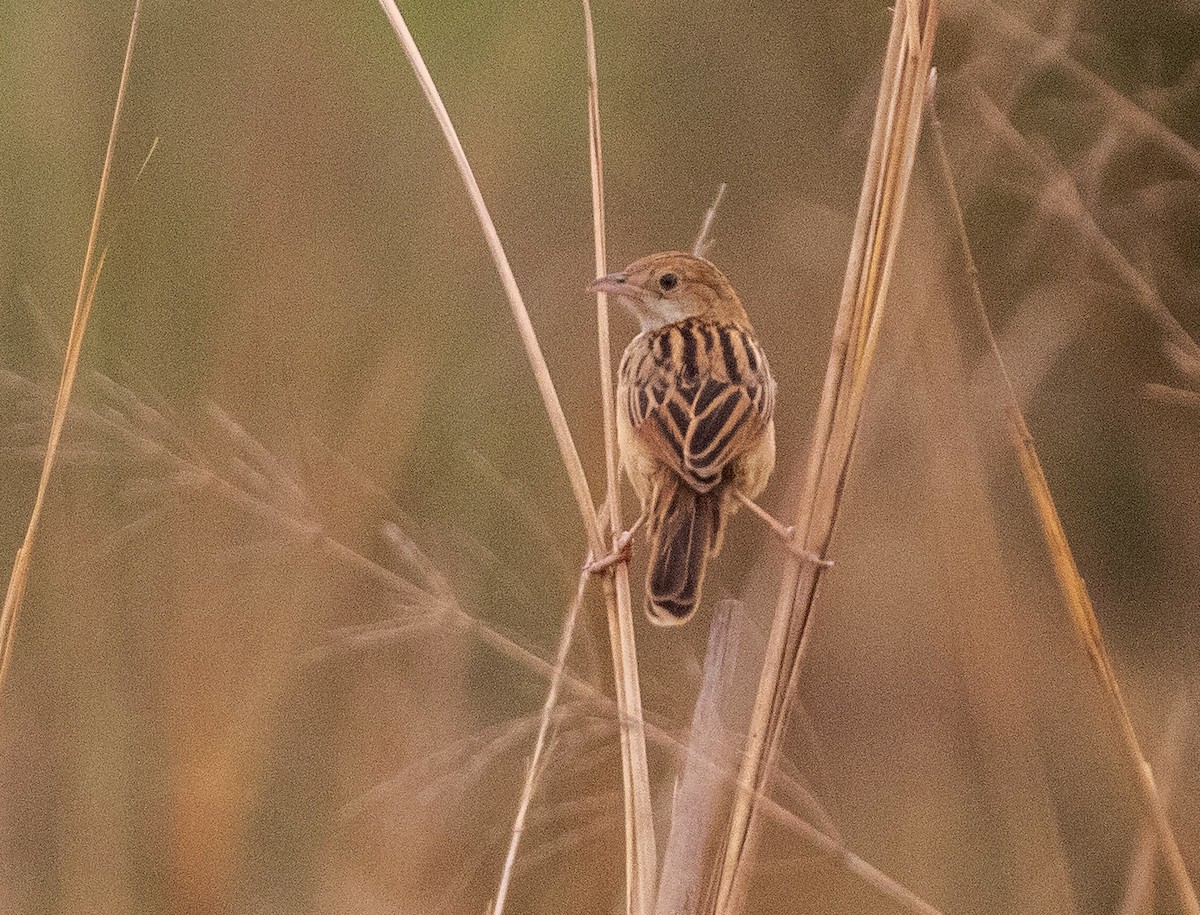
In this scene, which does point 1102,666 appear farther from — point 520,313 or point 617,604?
point 520,313

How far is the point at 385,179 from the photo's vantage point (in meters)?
2.90

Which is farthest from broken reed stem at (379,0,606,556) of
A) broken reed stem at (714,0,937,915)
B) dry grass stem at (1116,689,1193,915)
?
dry grass stem at (1116,689,1193,915)

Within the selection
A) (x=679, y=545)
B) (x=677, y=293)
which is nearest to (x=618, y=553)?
(x=679, y=545)

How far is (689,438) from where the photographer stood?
95.0 inches

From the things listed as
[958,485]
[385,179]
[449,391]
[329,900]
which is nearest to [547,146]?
[385,179]

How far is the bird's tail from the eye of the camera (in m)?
2.18

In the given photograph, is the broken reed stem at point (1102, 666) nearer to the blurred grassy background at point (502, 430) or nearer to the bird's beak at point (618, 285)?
the blurred grassy background at point (502, 430)

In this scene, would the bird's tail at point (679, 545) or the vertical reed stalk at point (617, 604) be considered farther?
the bird's tail at point (679, 545)

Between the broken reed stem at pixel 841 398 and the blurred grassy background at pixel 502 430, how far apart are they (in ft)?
1.79

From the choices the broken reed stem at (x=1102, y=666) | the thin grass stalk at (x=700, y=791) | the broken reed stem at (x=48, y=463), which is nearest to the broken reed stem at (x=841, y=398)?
the thin grass stalk at (x=700, y=791)

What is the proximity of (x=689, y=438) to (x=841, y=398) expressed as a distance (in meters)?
0.74

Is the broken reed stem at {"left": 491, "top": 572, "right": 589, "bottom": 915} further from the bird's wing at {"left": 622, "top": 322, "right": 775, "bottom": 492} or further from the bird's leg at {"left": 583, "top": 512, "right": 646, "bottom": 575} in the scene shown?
the bird's wing at {"left": 622, "top": 322, "right": 775, "bottom": 492}

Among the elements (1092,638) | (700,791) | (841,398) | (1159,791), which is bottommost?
(700,791)

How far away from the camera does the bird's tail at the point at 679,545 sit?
2.18 m
